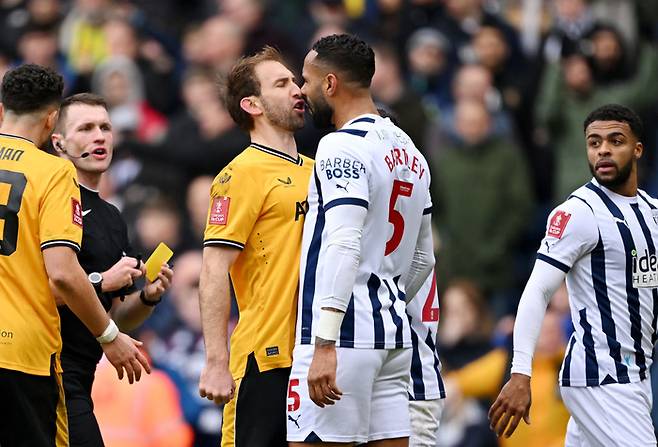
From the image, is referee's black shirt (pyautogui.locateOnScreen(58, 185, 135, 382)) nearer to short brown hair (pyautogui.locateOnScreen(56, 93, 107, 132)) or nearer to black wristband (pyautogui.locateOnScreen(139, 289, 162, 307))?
black wristband (pyautogui.locateOnScreen(139, 289, 162, 307))

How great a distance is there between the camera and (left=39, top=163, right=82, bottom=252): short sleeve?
6777 mm

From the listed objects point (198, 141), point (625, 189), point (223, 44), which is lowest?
point (625, 189)

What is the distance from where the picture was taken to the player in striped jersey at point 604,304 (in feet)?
24.0

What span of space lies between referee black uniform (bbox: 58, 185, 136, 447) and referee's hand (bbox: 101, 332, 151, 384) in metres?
0.42

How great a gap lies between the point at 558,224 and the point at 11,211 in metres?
2.85

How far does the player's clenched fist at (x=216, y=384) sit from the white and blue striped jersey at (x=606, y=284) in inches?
72.6

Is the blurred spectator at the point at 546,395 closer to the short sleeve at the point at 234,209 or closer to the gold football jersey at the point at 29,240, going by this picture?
the short sleeve at the point at 234,209

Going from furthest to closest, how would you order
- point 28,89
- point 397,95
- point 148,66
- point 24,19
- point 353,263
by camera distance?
point 24,19
point 148,66
point 397,95
point 28,89
point 353,263

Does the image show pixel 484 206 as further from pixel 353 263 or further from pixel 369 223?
pixel 353 263

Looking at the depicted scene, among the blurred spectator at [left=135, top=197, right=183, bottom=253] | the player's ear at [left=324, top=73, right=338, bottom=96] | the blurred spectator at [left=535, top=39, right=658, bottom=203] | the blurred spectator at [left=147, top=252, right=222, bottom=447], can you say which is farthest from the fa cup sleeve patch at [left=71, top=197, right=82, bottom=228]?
the blurred spectator at [left=535, top=39, right=658, bottom=203]

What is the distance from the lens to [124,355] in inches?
277

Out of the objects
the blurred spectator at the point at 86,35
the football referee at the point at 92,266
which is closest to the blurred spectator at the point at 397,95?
the blurred spectator at the point at 86,35

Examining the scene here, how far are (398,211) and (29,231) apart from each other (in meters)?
1.82

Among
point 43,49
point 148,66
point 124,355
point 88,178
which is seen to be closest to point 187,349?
point 148,66
